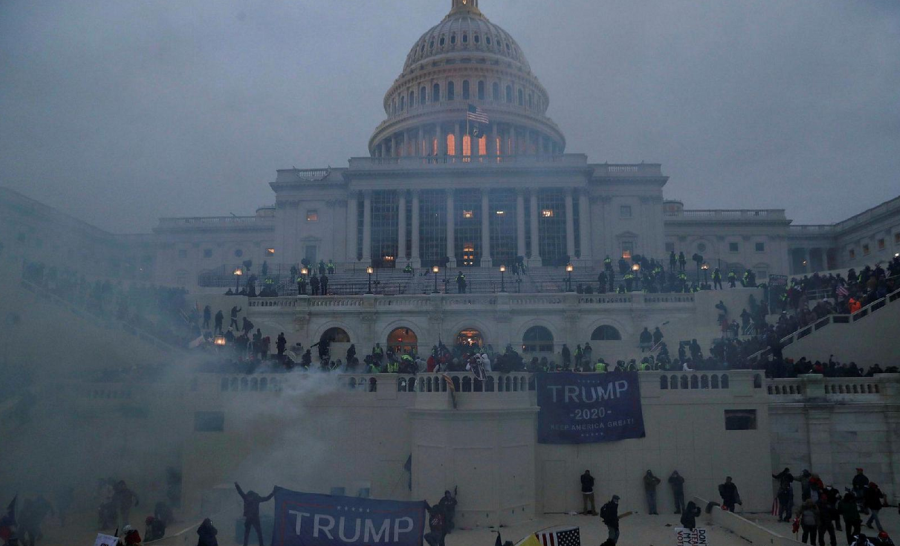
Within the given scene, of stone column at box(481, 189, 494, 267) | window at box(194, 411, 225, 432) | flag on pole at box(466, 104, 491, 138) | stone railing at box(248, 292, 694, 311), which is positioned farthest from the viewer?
flag on pole at box(466, 104, 491, 138)

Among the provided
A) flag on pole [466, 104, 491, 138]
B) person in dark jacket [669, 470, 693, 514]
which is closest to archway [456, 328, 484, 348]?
person in dark jacket [669, 470, 693, 514]

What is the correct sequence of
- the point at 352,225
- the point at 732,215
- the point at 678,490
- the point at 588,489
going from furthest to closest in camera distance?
the point at 732,215
the point at 352,225
the point at 678,490
the point at 588,489

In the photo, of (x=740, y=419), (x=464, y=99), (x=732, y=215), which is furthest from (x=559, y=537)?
(x=464, y=99)

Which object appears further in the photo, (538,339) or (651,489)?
(538,339)

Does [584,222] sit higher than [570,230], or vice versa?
[584,222]

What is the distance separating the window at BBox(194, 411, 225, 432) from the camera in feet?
73.6

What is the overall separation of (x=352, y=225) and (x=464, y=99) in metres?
30.1

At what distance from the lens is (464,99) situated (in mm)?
87250

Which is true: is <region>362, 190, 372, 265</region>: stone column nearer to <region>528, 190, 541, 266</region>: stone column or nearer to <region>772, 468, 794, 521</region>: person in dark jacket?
<region>528, 190, 541, 266</region>: stone column

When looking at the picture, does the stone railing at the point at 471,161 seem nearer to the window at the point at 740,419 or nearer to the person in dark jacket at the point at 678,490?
the window at the point at 740,419

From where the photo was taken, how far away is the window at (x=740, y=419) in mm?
22234

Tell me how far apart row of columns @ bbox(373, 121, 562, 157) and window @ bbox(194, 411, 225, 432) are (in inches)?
2417

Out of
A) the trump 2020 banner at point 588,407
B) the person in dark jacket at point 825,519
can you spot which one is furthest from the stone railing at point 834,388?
the person in dark jacket at point 825,519

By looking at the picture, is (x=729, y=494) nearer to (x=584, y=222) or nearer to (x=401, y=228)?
(x=584, y=222)
